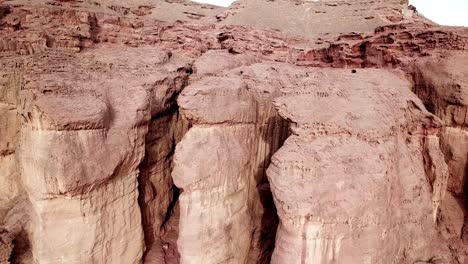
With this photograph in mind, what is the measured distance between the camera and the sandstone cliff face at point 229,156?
5.22 meters

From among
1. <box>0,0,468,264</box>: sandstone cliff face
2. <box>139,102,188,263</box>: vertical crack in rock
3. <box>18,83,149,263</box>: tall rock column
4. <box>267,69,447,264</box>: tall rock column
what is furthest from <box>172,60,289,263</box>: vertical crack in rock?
<box>139,102,188,263</box>: vertical crack in rock

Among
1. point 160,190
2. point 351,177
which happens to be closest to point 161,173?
point 160,190

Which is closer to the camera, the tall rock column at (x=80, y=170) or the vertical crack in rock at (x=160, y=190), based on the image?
the tall rock column at (x=80, y=170)

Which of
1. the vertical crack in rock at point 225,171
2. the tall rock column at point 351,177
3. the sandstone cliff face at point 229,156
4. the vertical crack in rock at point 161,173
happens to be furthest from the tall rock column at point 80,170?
the tall rock column at point 351,177

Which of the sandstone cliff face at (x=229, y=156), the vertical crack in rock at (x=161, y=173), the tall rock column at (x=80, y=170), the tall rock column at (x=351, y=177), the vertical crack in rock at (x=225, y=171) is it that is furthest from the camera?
the vertical crack in rock at (x=161, y=173)

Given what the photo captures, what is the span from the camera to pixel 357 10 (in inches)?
699

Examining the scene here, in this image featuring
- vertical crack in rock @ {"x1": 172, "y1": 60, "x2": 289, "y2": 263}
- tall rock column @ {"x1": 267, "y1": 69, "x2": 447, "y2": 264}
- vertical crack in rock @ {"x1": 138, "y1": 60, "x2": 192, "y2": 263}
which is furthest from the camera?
vertical crack in rock @ {"x1": 138, "y1": 60, "x2": 192, "y2": 263}

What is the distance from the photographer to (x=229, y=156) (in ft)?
20.7

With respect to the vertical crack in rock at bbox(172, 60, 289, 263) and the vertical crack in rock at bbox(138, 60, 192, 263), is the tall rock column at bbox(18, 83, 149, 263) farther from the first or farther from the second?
the vertical crack in rock at bbox(172, 60, 289, 263)

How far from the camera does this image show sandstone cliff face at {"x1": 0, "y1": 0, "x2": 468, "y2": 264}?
5219 millimetres

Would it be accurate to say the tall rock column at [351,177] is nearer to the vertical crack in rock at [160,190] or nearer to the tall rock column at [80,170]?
the tall rock column at [80,170]

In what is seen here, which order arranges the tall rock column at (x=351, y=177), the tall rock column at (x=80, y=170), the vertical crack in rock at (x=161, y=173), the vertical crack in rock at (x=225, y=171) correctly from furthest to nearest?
the vertical crack in rock at (x=161, y=173) < the vertical crack in rock at (x=225, y=171) < the tall rock column at (x=80, y=170) < the tall rock column at (x=351, y=177)

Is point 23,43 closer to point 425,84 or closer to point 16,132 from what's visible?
point 16,132

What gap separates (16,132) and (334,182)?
8406 mm
